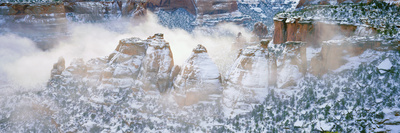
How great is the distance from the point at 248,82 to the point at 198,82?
555 cm

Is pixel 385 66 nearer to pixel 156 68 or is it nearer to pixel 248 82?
pixel 248 82

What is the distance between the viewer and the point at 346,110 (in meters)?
23.4

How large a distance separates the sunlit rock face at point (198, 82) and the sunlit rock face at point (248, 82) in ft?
5.07

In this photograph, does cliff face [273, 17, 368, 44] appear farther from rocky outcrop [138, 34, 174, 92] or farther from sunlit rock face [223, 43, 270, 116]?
rocky outcrop [138, 34, 174, 92]

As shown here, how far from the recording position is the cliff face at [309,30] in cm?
3291

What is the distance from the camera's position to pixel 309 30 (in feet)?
118

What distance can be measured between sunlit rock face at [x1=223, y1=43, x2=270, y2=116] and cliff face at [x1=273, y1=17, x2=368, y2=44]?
11.9 m

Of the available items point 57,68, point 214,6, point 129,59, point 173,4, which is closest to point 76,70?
point 57,68

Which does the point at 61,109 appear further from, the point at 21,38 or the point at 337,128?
the point at 21,38

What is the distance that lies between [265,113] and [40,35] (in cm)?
7986

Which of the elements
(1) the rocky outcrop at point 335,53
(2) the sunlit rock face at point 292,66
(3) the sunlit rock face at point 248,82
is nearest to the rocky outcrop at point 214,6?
(2) the sunlit rock face at point 292,66

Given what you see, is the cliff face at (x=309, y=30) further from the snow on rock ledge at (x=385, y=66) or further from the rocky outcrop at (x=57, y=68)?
the rocky outcrop at (x=57, y=68)

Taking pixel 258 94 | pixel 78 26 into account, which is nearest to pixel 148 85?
pixel 258 94

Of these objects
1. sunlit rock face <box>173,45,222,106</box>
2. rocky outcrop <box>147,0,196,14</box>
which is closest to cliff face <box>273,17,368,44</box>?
sunlit rock face <box>173,45,222,106</box>
